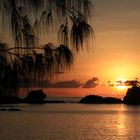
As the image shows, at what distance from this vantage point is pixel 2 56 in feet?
Result: 12.3

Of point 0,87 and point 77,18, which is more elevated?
point 77,18

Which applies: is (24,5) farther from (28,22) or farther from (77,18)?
(77,18)

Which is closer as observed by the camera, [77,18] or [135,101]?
[77,18]

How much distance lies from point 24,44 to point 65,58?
1.16 feet

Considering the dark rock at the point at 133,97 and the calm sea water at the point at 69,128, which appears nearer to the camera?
the calm sea water at the point at 69,128

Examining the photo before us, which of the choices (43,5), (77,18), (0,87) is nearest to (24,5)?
(43,5)

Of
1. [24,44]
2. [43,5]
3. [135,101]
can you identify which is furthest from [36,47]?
[135,101]

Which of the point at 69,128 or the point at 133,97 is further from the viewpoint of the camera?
the point at 133,97

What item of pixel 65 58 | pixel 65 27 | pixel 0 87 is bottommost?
pixel 0 87

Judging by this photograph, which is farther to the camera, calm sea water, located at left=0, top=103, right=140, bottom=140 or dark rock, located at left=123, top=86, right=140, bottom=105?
dark rock, located at left=123, top=86, right=140, bottom=105

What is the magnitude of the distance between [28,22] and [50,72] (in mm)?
445

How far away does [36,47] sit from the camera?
3750 mm

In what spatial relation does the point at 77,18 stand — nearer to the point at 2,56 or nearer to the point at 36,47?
the point at 36,47

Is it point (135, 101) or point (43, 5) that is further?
point (135, 101)
